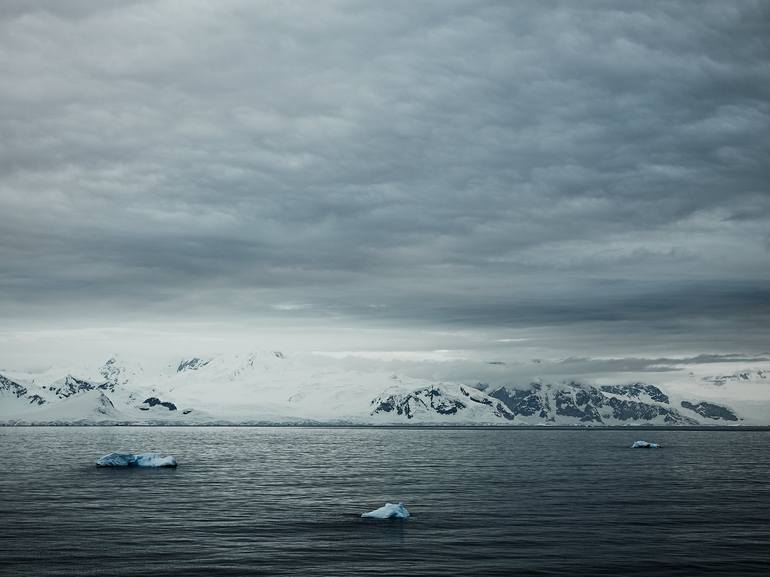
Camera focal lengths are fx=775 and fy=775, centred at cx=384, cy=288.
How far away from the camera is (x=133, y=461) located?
5517 inches

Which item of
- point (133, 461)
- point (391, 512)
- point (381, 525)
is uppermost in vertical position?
point (391, 512)

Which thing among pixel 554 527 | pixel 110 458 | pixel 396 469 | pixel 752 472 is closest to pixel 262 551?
pixel 554 527

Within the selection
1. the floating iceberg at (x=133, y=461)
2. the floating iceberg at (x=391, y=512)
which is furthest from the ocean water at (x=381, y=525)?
the floating iceberg at (x=133, y=461)

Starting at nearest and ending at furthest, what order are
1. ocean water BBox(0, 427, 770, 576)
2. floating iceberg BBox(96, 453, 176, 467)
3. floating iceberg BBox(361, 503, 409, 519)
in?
ocean water BBox(0, 427, 770, 576) < floating iceberg BBox(361, 503, 409, 519) < floating iceberg BBox(96, 453, 176, 467)

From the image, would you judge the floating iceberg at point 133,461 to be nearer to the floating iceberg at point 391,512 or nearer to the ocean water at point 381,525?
the ocean water at point 381,525

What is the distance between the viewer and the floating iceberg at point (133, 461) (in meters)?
138

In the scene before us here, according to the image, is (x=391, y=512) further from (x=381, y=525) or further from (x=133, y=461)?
(x=133, y=461)

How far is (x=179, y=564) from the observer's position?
162ft

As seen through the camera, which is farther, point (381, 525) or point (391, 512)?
point (391, 512)

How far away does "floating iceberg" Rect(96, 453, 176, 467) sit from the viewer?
13800 cm

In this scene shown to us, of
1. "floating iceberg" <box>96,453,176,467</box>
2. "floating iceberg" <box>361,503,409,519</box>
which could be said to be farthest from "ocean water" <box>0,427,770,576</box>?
"floating iceberg" <box>96,453,176,467</box>

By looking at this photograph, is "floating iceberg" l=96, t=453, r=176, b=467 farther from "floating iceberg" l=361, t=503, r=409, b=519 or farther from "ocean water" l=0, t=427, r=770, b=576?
"floating iceberg" l=361, t=503, r=409, b=519

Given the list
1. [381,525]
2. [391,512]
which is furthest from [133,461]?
[381,525]

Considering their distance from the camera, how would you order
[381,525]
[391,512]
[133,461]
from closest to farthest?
[381,525] < [391,512] < [133,461]
